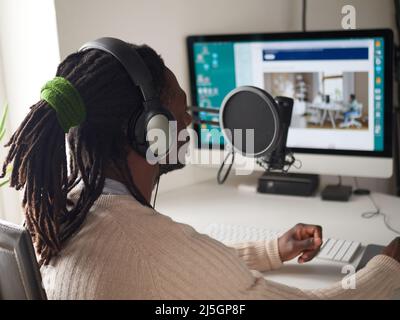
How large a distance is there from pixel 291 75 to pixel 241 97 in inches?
24.0

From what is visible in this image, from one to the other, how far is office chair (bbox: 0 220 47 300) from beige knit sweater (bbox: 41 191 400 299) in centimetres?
4

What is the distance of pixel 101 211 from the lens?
878 mm

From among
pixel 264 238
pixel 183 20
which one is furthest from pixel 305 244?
pixel 183 20

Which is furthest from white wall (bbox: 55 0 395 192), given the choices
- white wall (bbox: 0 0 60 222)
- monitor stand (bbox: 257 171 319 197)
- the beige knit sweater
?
the beige knit sweater

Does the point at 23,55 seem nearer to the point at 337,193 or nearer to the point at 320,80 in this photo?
the point at 320,80

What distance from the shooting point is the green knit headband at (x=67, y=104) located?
842mm

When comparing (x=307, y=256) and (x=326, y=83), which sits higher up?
(x=326, y=83)

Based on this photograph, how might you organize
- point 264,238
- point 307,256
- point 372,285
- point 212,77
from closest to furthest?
point 372,285 → point 307,256 → point 264,238 → point 212,77

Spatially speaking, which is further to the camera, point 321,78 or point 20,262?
point 321,78

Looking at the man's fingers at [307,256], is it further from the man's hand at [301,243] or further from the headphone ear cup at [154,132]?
the headphone ear cup at [154,132]

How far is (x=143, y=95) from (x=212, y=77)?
96 cm

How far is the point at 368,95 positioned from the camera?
1604mm
